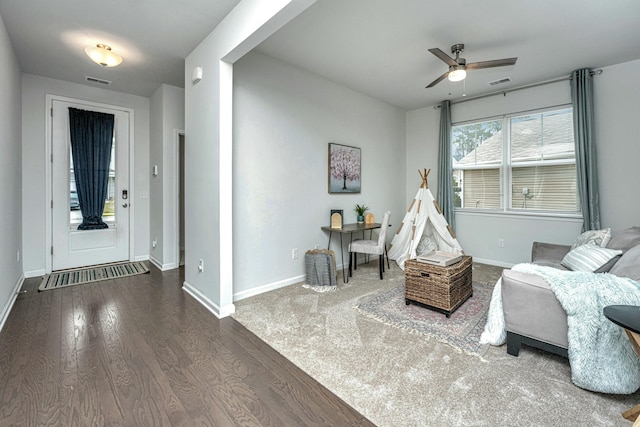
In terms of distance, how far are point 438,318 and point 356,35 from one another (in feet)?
9.15

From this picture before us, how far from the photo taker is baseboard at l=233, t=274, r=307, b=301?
3094mm

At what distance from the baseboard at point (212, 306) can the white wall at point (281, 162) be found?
0.31 m

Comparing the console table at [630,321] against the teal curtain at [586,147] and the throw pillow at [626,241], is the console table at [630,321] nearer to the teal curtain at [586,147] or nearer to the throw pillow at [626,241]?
the throw pillow at [626,241]

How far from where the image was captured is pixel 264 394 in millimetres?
1647

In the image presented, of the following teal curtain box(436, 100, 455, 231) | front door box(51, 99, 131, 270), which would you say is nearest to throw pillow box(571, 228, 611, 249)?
teal curtain box(436, 100, 455, 231)

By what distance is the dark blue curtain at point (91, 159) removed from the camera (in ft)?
13.2

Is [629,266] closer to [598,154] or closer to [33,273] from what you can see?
[598,154]

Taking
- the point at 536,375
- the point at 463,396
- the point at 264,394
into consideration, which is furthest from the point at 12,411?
the point at 536,375

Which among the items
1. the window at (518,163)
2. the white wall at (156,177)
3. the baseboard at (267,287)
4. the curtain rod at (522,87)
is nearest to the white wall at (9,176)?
the white wall at (156,177)

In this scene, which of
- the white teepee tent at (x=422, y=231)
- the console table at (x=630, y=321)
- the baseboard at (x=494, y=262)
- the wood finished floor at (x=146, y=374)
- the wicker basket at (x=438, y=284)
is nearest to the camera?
the console table at (x=630, y=321)

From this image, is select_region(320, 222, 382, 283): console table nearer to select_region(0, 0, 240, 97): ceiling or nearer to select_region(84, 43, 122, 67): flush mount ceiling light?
select_region(0, 0, 240, 97): ceiling

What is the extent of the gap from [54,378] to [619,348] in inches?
128

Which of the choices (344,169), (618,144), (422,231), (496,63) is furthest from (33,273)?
(618,144)

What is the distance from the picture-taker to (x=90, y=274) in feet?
12.6
